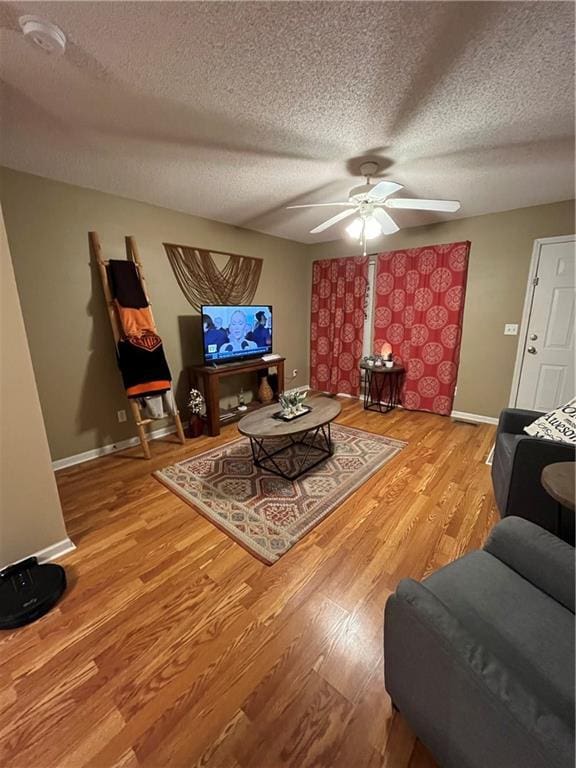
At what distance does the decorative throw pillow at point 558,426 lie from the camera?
1687 millimetres

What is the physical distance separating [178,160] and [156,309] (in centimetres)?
141

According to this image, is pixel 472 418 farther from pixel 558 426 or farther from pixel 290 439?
pixel 290 439

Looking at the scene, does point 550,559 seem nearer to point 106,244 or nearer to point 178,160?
point 178,160

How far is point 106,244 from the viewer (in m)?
2.72

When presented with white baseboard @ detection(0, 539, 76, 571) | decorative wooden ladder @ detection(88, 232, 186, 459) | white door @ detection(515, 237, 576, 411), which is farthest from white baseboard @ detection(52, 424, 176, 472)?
white door @ detection(515, 237, 576, 411)

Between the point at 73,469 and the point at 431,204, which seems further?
the point at 73,469

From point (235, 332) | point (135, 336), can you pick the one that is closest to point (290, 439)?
point (235, 332)

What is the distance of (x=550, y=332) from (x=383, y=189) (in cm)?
246

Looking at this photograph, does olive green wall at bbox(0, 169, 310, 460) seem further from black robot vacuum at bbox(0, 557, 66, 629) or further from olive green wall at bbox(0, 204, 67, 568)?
black robot vacuum at bbox(0, 557, 66, 629)

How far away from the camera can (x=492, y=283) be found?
3.32m

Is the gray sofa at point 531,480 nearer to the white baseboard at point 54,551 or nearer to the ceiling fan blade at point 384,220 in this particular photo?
the ceiling fan blade at point 384,220

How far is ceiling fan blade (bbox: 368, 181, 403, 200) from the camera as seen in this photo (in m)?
1.82

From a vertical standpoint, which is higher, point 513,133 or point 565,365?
point 513,133

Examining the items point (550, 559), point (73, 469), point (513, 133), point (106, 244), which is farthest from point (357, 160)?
point (73, 469)
